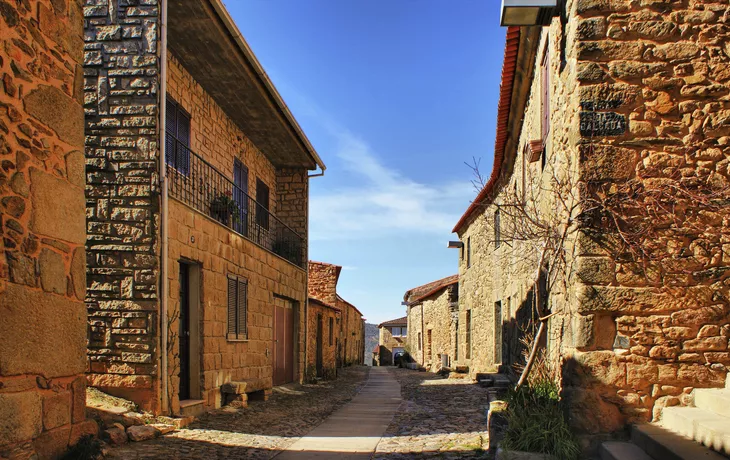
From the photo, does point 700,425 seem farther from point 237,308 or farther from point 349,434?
point 237,308

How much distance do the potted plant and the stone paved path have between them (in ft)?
12.4

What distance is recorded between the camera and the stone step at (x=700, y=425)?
357cm

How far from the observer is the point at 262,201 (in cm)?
1411

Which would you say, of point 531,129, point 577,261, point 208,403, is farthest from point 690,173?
point 208,403

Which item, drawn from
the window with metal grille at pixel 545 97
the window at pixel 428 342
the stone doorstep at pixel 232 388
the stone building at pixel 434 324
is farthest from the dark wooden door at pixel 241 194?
the window at pixel 428 342

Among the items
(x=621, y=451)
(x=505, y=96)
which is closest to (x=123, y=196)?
(x=505, y=96)

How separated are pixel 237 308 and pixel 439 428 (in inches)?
173

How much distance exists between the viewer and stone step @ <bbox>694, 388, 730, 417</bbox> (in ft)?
13.8

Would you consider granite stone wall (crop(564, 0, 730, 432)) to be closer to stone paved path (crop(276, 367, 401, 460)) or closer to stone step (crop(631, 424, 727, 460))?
stone step (crop(631, 424, 727, 460))

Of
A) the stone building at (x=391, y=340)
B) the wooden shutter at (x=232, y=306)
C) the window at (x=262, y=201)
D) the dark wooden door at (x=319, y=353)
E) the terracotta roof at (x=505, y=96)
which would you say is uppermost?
the terracotta roof at (x=505, y=96)

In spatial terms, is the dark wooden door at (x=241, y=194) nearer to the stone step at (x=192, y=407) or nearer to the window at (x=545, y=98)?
the stone step at (x=192, y=407)

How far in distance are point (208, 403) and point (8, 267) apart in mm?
5487

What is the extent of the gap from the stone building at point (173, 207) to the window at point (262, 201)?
1075 millimetres

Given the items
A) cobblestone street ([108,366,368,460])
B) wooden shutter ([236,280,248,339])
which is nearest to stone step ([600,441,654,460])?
cobblestone street ([108,366,368,460])
